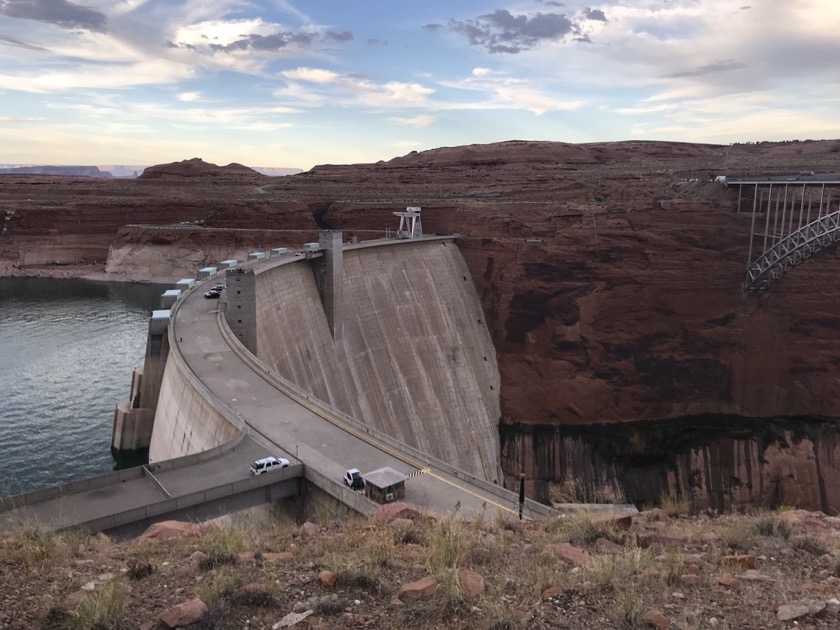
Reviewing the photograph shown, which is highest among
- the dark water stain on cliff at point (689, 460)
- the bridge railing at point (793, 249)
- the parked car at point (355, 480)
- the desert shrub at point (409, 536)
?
the bridge railing at point (793, 249)

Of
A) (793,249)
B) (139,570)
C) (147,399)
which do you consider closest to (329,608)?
(139,570)

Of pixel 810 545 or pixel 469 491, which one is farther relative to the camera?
pixel 469 491

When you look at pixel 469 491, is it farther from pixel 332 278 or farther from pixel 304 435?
pixel 332 278

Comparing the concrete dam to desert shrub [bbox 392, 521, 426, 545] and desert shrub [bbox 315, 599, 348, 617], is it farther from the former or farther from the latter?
desert shrub [bbox 315, 599, 348, 617]

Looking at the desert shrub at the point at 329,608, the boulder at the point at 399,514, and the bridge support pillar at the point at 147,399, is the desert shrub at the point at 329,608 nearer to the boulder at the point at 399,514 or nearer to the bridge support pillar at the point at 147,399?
the boulder at the point at 399,514

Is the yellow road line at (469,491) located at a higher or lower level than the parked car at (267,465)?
lower

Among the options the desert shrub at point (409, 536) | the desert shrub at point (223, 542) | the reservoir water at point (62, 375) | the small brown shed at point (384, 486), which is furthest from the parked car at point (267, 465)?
the reservoir water at point (62, 375)

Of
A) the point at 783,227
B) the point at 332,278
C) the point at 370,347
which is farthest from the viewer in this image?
the point at 783,227
